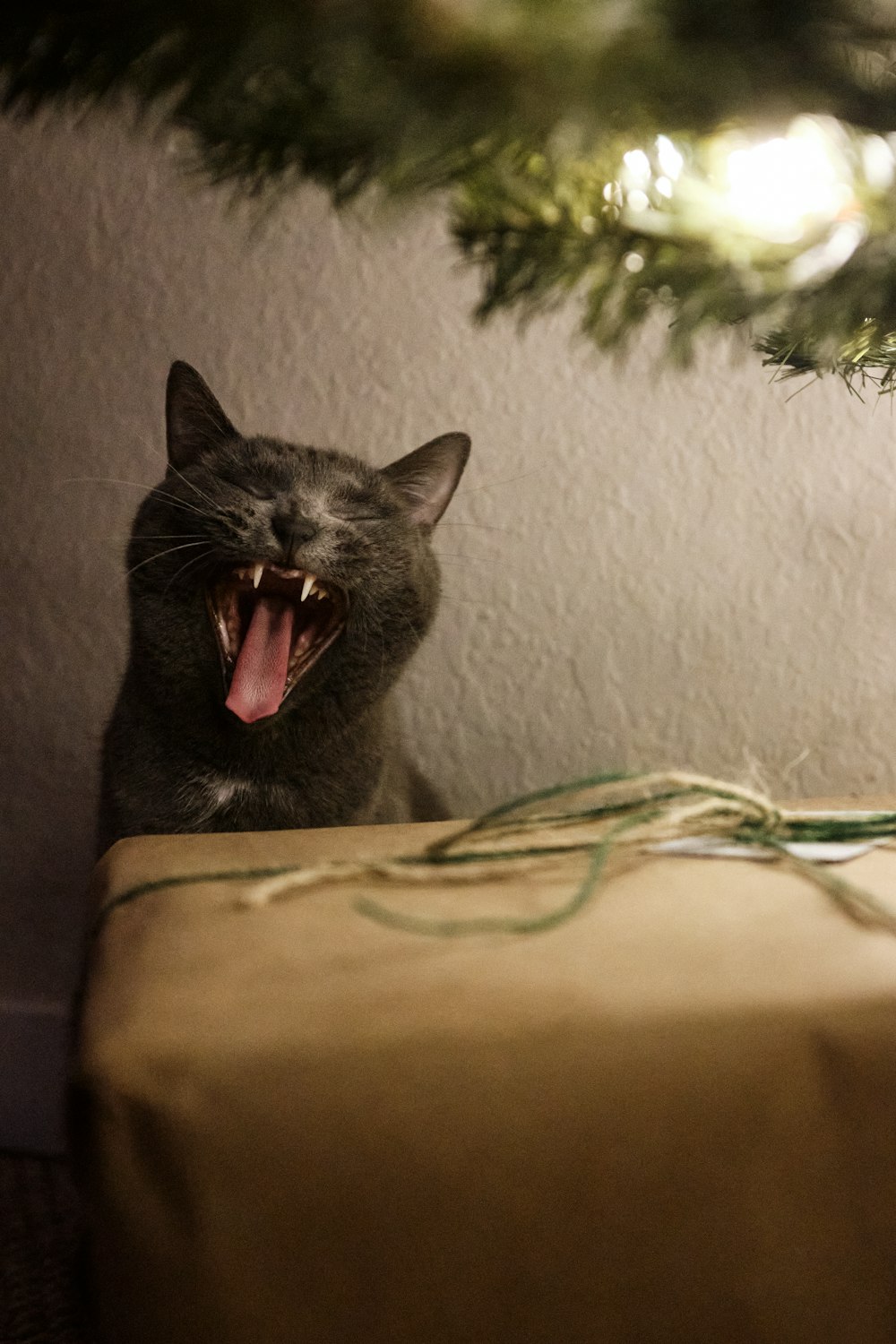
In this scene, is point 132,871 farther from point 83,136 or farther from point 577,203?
point 83,136

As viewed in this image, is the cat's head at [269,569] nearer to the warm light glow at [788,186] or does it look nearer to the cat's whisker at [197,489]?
the cat's whisker at [197,489]

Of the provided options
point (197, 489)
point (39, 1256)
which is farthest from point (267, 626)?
point (39, 1256)

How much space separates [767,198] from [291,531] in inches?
16.5

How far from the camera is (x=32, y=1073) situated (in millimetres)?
1078

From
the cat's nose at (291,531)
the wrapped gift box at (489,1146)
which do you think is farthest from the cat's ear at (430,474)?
the wrapped gift box at (489,1146)

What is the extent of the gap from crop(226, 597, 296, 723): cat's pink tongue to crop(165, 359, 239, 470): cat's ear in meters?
0.19

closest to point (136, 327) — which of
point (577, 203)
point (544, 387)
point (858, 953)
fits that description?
point (544, 387)

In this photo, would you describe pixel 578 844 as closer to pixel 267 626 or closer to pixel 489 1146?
pixel 489 1146

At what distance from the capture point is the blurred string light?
423mm

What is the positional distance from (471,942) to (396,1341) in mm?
137

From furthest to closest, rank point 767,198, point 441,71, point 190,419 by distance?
point 190,419
point 767,198
point 441,71

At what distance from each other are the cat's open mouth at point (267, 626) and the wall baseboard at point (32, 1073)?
62cm

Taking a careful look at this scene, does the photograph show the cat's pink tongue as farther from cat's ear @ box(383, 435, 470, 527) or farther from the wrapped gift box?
the wrapped gift box

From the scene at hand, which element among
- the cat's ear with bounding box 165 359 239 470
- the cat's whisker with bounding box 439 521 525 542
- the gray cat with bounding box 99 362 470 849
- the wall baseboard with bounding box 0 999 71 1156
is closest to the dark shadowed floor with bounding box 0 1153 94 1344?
the wall baseboard with bounding box 0 999 71 1156
